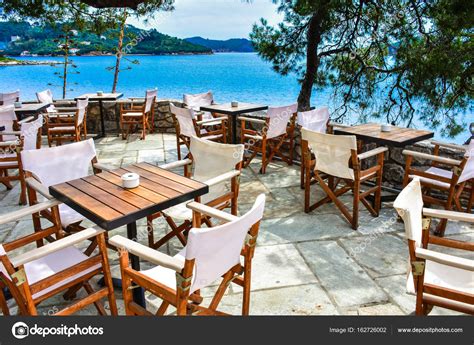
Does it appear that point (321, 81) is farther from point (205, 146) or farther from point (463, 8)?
point (205, 146)

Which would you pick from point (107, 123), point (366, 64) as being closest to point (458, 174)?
point (366, 64)

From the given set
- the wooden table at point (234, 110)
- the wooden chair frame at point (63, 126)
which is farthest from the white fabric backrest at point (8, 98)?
the wooden table at point (234, 110)

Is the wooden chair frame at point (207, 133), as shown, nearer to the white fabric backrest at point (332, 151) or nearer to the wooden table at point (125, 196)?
the white fabric backrest at point (332, 151)

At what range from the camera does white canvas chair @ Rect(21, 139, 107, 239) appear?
90.3 inches

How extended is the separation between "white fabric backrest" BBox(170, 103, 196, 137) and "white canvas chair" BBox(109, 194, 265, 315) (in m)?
2.87

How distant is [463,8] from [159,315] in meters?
4.05

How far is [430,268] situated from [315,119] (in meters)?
2.48

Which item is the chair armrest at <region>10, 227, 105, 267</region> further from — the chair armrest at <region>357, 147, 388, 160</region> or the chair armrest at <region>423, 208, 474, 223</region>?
the chair armrest at <region>357, 147, 388, 160</region>

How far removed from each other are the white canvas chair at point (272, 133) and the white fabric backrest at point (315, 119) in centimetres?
47

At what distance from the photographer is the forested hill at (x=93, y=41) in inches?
343

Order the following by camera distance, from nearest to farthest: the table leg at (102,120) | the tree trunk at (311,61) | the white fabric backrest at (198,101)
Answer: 1. the tree trunk at (311,61)
2. the white fabric backrest at (198,101)
3. the table leg at (102,120)

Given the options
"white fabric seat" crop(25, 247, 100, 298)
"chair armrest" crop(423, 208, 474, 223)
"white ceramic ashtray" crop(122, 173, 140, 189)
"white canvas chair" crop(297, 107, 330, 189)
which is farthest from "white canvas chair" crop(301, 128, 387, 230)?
"white fabric seat" crop(25, 247, 100, 298)

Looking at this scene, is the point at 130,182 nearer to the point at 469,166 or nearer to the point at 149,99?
the point at 469,166

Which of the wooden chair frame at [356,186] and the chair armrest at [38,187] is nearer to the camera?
the chair armrest at [38,187]
